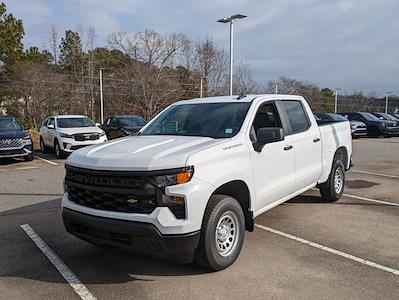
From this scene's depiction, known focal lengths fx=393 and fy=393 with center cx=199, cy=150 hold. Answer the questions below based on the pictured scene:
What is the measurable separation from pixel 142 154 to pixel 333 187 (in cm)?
422

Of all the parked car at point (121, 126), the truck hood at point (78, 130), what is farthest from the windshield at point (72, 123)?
the parked car at point (121, 126)

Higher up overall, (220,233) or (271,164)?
(271,164)

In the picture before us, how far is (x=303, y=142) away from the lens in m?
5.75

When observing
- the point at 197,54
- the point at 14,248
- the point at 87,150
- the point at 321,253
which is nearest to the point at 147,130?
the point at 87,150

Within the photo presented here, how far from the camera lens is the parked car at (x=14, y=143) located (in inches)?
518

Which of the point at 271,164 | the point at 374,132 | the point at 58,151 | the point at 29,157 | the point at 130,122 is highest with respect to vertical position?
the point at 271,164

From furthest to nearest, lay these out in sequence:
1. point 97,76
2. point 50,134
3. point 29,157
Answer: point 97,76
point 50,134
point 29,157

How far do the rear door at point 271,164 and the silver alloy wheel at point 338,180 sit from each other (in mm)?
1831

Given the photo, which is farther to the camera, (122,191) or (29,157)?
(29,157)

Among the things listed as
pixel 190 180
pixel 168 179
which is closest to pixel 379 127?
pixel 190 180

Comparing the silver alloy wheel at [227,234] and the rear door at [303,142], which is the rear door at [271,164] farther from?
the silver alloy wheel at [227,234]

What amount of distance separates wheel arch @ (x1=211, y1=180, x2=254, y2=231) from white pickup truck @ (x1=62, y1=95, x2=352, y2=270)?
0.04 feet

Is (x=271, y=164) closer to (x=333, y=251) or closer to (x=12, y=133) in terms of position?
(x=333, y=251)

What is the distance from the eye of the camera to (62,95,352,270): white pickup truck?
3693 millimetres
